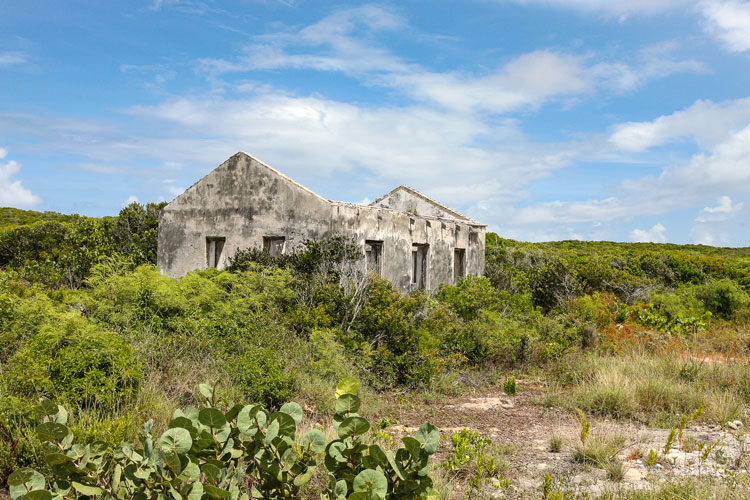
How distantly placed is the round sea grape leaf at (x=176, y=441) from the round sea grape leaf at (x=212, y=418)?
169 mm

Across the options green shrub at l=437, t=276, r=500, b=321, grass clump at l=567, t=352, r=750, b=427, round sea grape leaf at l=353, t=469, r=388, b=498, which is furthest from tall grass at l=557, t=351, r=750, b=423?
round sea grape leaf at l=353, t=469, r=388, b=498

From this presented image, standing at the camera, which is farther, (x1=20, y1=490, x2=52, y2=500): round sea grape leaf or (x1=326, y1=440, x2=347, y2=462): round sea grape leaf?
(x1=326, y1=440, x2=347, y2=462): round sea grape leaf

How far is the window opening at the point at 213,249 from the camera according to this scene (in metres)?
14.6

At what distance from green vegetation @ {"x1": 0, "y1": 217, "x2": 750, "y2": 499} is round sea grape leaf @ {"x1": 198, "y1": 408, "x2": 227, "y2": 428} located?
0.07 m

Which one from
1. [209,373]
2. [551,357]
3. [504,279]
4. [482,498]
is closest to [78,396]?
[209,373]

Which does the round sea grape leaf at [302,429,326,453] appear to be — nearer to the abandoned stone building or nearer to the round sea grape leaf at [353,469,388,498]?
the round sea grape leaf at [353,469,388,498]

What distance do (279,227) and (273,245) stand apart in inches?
20.6

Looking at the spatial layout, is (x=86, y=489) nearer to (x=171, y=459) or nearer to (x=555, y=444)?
(x=171, y=459)

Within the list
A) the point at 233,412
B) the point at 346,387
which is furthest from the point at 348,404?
the point at 233,412

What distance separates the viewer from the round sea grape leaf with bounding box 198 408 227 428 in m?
2.92

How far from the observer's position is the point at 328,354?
8.09 meters

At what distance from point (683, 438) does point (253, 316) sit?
596cm

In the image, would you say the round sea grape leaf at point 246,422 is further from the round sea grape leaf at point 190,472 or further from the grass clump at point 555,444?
the grass clump at point 555,444

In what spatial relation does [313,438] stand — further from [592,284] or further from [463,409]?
[592,284]
